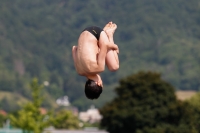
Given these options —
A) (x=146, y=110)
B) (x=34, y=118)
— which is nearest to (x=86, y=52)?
(x=34, y=118)

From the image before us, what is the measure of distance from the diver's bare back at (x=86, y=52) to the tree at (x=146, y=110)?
65.3 m

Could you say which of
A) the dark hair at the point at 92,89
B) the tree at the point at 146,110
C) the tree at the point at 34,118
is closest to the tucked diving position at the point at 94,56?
the dark hair at the point at 92,89

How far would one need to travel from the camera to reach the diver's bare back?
9.09 m

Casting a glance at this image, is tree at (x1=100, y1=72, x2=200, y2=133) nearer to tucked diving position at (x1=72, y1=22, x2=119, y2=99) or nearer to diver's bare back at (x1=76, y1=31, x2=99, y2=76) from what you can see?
tucked diving position at (x1=72, y1=22, x2=119, y2=99)

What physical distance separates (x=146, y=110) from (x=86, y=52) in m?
69.7

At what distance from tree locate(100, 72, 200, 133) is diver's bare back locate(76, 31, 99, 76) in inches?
2571

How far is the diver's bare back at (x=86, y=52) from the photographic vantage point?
9086 millimetres

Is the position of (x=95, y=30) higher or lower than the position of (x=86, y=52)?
higher

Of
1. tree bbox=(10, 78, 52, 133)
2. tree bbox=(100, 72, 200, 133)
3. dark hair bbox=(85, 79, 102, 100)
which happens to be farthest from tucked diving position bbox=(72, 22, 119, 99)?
tree bbox=(100, 72, 200, 133)

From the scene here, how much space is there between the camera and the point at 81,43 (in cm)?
917

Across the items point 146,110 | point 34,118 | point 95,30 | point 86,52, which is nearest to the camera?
point 86,52

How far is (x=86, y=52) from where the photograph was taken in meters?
9.08

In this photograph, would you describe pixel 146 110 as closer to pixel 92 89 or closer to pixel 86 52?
pixel 92 89

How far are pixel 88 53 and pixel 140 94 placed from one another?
2795 inches
